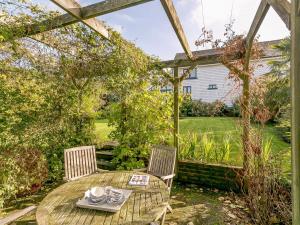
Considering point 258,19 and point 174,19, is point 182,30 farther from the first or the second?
point 258,19

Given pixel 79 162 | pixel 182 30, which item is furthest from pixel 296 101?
pixel 79 162

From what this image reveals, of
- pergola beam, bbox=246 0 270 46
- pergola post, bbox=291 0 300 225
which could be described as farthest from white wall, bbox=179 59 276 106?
pergola post, bbox=291 0 300 225

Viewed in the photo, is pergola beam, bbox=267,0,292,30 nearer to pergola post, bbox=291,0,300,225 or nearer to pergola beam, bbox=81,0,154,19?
pergola post, bbox=291,0,300,225

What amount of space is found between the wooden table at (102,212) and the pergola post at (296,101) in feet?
3.86

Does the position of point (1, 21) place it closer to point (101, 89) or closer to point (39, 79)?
point (39, 79)

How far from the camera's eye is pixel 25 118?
4.25 meters

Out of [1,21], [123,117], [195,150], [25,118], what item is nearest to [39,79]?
[25,118]

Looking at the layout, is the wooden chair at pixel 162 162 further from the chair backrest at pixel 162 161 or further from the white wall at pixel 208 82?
the white wall at pixel 208 82

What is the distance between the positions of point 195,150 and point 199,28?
108 inches

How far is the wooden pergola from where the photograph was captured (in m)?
1.80

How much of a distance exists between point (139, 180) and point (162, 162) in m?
0.83

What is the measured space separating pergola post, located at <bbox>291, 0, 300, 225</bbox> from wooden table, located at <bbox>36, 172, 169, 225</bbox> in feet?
3.86

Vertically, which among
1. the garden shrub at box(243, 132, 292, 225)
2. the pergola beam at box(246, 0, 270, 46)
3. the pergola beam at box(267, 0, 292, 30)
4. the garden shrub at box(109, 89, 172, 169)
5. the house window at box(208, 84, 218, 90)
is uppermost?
the house window at box(208, 84, 218, 90)

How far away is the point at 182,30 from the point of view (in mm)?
3666
